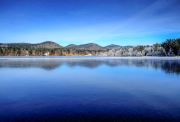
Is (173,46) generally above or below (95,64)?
above

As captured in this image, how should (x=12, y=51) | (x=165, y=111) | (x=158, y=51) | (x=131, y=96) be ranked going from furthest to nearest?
(x=12, y=51) < (x=158, y=51) < (x=131, y=96) < (x=165, y=111)

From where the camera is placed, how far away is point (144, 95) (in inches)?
350

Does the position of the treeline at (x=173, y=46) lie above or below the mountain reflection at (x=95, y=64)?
above

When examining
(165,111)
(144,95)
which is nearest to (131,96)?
(144,95)

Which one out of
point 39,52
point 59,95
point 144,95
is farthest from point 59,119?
point 39,52

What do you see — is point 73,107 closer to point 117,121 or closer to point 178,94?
point 117,121

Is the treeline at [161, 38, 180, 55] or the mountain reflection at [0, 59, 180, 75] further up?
the treeline at [161, 38, 180, 55]

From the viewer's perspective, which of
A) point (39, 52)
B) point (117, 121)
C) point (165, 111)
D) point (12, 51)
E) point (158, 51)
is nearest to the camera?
point (117, 121)

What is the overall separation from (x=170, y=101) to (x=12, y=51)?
537 feet

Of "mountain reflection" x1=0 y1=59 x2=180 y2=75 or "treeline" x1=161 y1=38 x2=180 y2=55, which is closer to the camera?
"mountain reflection" x1=0 y1=59 x2=180 y2=75

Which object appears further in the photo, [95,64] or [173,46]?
[173,46]

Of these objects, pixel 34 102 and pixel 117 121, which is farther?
pixel 34 102

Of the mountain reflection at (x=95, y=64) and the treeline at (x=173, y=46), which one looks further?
Result: the treeline at (x=173, y=46)

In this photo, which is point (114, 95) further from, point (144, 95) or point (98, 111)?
point (98, 111)
